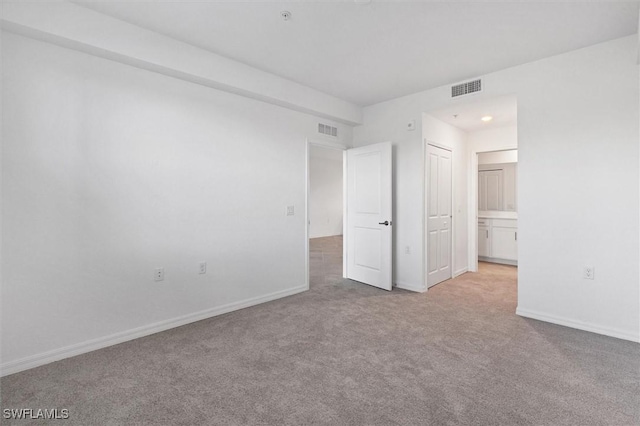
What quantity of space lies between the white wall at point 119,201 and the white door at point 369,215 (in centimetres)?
139

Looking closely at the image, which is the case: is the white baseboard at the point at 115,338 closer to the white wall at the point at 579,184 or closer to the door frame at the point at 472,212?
the white wall at the point at 579,184

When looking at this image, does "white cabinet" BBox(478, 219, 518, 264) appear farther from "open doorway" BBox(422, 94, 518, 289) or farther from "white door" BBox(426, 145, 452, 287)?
"white door" BBox(426, 145, 452, 287)

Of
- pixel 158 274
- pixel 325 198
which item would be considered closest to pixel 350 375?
pixel 158 274

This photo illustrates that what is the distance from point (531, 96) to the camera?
3240 millimetres

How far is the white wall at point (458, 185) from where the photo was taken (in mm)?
4719

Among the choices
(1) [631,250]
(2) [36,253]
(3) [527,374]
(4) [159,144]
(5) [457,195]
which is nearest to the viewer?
(3) [527,374]

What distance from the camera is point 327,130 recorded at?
452cm

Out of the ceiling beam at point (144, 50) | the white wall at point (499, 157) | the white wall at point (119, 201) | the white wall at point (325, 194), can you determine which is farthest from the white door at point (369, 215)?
the white wall at point (325, 194)

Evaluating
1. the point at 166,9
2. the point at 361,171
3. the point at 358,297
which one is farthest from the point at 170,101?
the point at 358,297

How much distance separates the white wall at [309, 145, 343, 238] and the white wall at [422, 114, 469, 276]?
487cm

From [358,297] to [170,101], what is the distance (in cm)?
305

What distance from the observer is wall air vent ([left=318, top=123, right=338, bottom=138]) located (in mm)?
4420

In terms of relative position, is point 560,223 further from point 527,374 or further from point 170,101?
point 170,101

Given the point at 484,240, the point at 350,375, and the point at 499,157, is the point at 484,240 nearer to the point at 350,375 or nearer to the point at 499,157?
the point at 499,157
